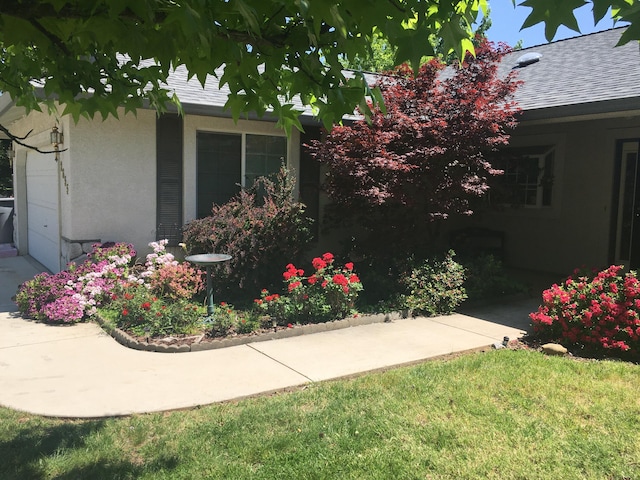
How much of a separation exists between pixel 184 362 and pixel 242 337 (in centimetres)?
94

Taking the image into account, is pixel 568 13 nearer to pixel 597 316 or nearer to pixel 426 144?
pixel 597 316

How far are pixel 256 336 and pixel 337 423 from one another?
2524 millimetres

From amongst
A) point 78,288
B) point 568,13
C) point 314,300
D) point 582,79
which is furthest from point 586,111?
point 78,288

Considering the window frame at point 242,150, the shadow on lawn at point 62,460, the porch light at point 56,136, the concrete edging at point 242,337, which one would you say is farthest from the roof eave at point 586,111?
the porch light at point 56,136

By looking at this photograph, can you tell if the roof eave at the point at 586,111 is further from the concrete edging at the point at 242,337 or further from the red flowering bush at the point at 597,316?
the concrete edging at the point at 242,337

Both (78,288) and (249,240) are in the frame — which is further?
(249,240)

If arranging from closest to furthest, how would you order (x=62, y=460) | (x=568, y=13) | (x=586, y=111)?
1. (x=568, y=13)
2. (x=62, y=460)
3. (x=586, y=111)

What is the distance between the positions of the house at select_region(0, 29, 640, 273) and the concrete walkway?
2306 millimetres

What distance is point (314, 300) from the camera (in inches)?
275

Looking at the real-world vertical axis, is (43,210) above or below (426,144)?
below

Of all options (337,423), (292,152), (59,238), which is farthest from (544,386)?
(59,238)

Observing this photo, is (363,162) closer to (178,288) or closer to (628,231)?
(178,288)

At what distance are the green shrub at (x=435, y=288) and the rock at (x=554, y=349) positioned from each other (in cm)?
197

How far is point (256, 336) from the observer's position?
6.30m
